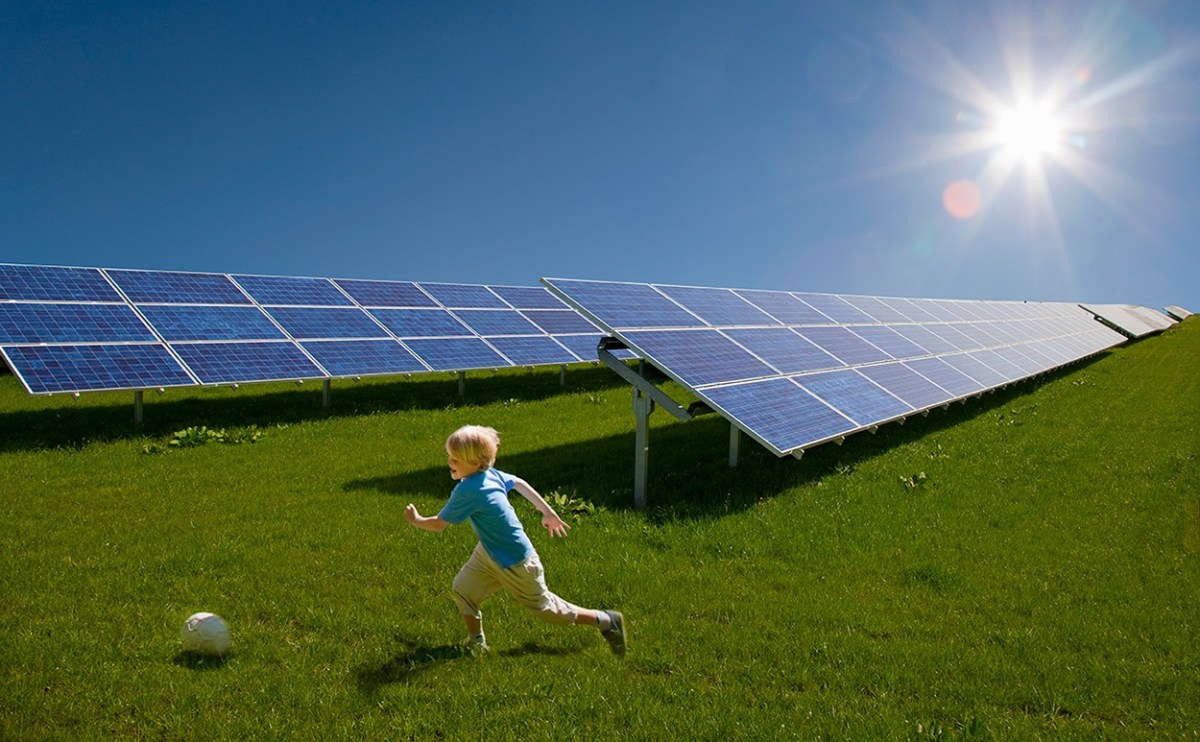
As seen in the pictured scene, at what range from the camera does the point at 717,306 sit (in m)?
16.1

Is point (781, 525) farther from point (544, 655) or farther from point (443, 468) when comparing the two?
point (443, 468)

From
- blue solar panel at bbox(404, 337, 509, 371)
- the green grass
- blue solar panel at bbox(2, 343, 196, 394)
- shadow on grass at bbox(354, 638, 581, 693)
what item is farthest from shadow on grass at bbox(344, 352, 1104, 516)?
blue solar panel at bbox(2, 343, 196, 394)

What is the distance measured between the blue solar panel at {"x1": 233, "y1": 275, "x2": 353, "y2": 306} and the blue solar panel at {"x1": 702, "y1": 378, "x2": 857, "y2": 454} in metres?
13.6

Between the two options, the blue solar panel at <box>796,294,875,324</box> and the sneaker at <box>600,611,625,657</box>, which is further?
the blue solar panel at <box>796,294,875,324</box>

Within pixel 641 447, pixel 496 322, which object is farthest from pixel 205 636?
pixel 496 322

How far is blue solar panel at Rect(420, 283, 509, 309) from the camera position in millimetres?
24503

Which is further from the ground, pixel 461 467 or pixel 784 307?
pixel 461 467

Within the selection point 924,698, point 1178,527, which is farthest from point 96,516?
point 1178,527

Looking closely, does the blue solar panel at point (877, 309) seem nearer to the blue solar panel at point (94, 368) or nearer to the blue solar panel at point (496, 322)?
the blue solar panel at point (496, 322)

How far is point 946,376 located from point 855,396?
5464 mm

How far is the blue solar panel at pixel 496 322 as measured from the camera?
22.9 meters

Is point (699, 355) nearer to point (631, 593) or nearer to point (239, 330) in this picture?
point (631, 593)

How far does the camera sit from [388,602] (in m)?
7.47

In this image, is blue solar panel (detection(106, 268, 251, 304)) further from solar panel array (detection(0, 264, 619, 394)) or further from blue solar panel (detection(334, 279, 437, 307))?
blue solar panel (detection(334, 279, 437, 307))
